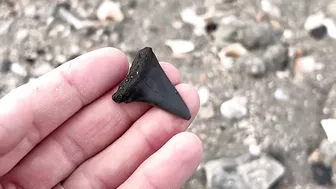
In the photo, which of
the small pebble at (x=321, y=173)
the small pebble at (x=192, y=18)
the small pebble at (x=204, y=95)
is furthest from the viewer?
the small pebble at (x=192, y=18)

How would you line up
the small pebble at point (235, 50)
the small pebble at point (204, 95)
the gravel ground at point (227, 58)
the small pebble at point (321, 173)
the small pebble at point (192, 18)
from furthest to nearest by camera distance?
the small pebble at point (192, 18)
the small pebble at point (235, 50)
the small pebble at point (204, 95)
the gravel ground at point (227, 58)
the small pebble at point (321, 173)

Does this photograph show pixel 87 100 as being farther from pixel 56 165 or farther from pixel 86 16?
pixel 86 16

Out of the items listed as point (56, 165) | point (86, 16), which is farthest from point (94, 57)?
point (86, 16)

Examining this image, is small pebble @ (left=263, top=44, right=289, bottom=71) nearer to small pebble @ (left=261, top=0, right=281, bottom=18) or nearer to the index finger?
small pebble @ (left=261, top=0, right=281, bottom=18)

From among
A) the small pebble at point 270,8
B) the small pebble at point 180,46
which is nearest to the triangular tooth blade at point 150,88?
the small pebble at point 180,46

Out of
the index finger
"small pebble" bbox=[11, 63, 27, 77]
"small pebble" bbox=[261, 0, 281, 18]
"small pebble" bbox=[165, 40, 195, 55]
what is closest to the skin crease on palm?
the index finger

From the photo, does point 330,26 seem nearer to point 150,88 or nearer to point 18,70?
point 150,88

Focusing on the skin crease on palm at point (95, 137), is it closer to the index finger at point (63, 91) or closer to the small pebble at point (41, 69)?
the index finger at point (63, 91)

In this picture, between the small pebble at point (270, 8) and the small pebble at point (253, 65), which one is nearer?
the small pebble at point (253, 65)
